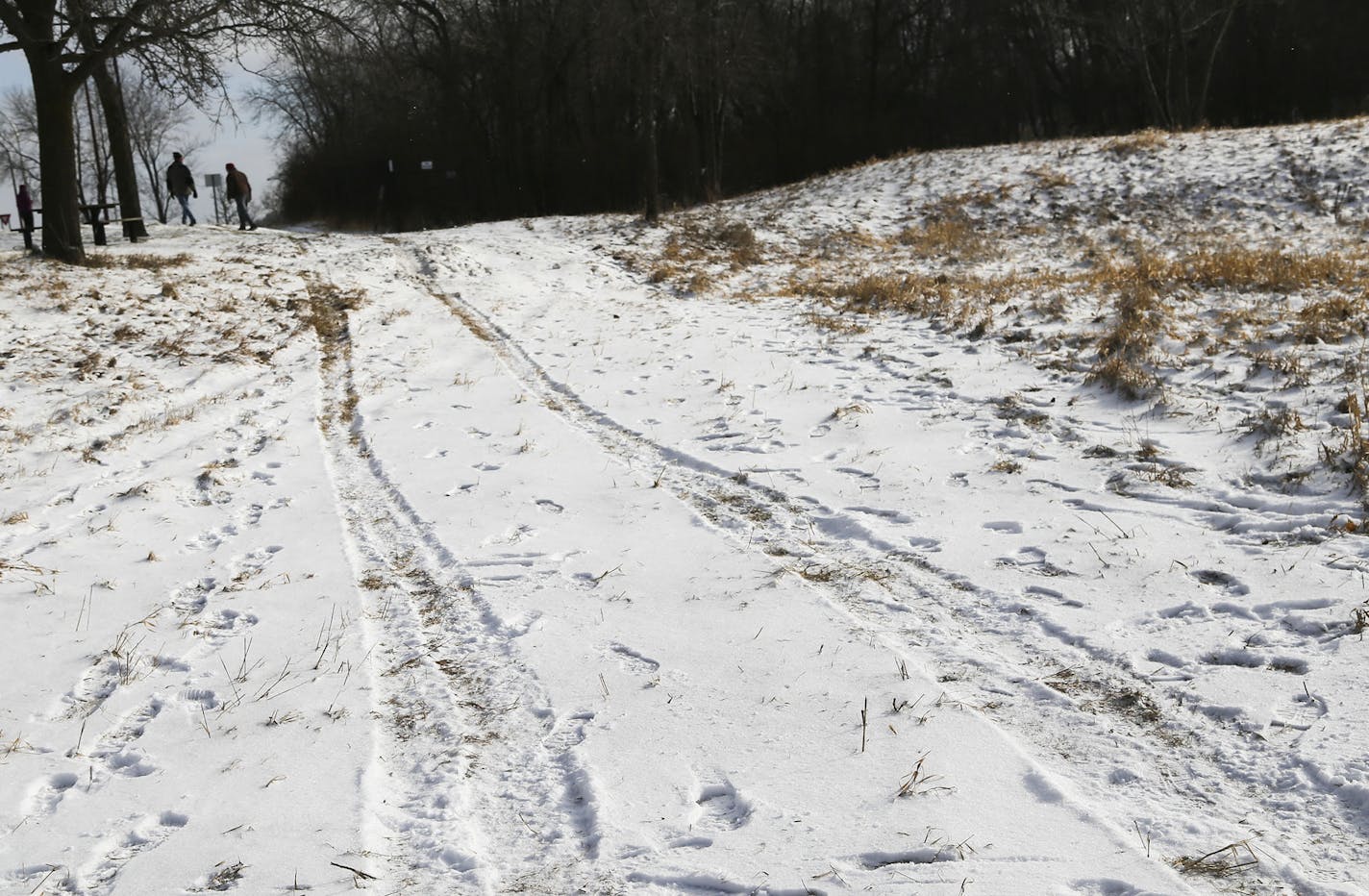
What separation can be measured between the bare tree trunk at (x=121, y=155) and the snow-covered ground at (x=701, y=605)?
8305 mm

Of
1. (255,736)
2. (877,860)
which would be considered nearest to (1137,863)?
(877,860)

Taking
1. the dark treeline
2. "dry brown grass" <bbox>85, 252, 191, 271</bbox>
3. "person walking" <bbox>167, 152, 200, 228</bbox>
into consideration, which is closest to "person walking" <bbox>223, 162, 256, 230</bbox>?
"person walking" <bbox>167, 152, 200, 228</bbox>

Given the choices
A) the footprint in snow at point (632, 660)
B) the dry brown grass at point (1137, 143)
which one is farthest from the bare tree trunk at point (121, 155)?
the dry brown grass at point (1137, 143)

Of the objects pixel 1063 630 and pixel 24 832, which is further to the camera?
pixel 1063 630

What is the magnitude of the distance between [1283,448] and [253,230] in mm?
20295

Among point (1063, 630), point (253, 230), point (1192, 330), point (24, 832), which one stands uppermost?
point (253, 230)

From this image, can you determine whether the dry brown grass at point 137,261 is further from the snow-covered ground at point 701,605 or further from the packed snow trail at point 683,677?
the packed snow trail at point 683,677

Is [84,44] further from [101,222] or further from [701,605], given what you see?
[701,605]

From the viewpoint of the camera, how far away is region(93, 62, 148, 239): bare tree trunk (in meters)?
18.4

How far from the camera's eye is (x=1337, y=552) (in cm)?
472

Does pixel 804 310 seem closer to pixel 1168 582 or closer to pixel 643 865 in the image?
pixel 1168 582

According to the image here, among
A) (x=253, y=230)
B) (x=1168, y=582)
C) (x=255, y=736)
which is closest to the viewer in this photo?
(x=255, y=736)

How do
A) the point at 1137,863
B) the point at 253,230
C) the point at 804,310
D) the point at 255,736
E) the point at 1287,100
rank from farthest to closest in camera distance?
the point at 1287,100 → the point at 253,230 → the point at 804,310 → the point at 255,736 → the point at 1137,863

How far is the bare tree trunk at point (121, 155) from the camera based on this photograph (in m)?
18.4
